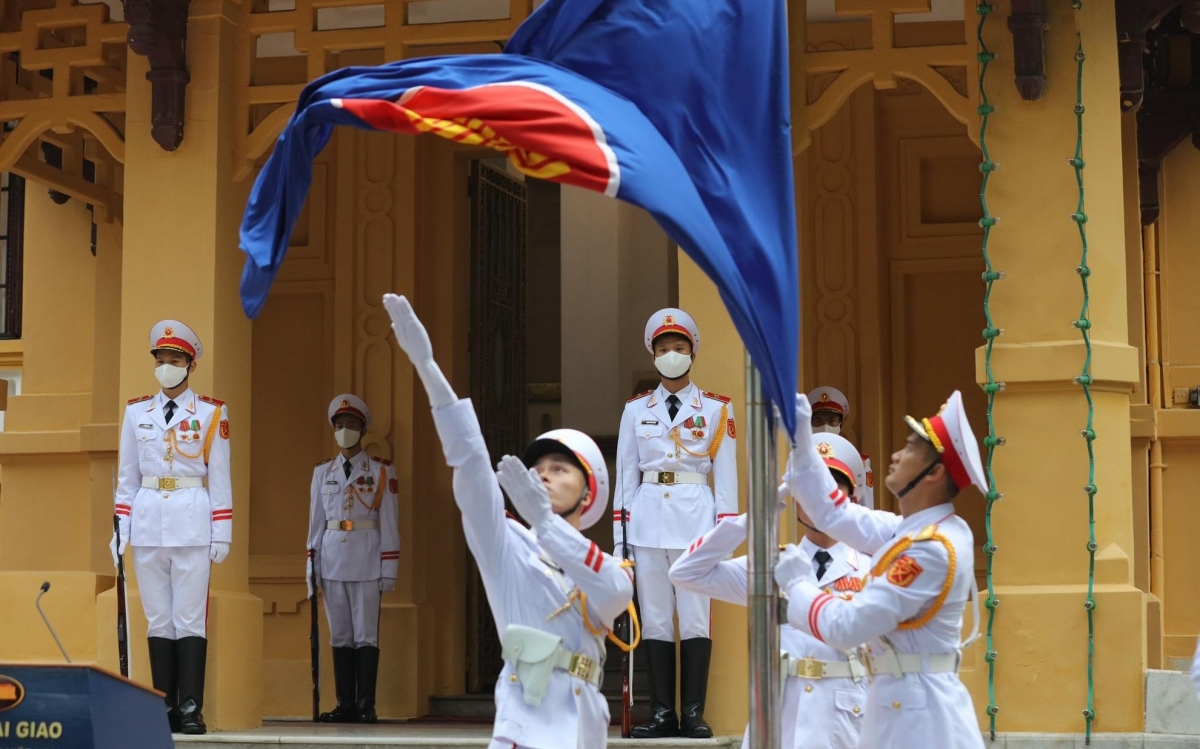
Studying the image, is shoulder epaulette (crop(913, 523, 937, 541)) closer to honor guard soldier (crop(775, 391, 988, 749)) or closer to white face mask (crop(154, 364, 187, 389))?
→ honor guard soldier (crop(775, 391, 988, 749))

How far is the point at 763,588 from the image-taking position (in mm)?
4926

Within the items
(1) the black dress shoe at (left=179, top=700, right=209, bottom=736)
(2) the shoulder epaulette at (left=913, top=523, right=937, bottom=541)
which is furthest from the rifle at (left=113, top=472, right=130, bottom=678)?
(2) the shoulder epaulette at (left=913, top=523, right=937, bottom=541)

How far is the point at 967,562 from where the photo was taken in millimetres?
5391

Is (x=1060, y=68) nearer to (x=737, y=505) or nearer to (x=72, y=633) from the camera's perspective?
(x=737, y=505)

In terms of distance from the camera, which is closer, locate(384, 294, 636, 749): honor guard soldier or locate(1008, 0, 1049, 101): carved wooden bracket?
locate(384, 294, 636, 749): honor guard soldier

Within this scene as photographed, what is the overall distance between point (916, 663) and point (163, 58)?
6159 millimetres

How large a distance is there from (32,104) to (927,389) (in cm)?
584

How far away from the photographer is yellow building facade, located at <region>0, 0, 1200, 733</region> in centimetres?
884

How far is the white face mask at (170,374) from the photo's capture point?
9.57m

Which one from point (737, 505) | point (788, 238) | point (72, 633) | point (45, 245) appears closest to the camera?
point (788, 238)

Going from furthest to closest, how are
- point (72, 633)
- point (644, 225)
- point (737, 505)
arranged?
1. point (644, 225)
2. point (72, 633)
3. point (737, 505)

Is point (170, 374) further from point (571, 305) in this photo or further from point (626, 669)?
point (571, 305)

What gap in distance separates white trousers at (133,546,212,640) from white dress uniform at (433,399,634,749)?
14.0 feet

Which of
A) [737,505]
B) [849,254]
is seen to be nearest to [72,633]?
[737,505]
